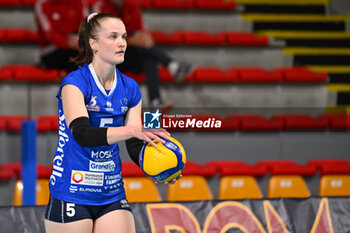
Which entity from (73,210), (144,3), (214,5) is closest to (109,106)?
(73,210)

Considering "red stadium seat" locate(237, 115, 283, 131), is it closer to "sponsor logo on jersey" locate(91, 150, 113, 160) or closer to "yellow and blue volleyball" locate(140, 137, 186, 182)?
"yellow and blue volleyball" locate(140, 137, 186, 182)

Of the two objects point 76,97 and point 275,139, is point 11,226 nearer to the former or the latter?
point 76,97

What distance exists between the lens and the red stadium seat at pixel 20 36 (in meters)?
7.37

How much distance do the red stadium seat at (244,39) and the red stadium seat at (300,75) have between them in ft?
Answer: 1.62

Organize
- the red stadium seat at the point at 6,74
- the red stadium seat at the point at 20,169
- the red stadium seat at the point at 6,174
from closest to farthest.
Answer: the red stadium seat at the point at 20,169 < the red stadium seat at the point at 6,174 < the red stadium seat at the point at 6,74

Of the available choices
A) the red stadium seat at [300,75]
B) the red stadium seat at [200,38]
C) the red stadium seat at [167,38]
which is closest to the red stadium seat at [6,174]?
the red stadium seat at [167,38]

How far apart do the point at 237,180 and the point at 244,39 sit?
3143mm

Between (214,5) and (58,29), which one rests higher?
(214,5)

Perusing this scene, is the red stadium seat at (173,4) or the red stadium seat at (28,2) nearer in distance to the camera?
the red stadium seat at (28,2)

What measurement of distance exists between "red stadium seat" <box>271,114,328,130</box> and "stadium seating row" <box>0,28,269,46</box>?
96.7 inches

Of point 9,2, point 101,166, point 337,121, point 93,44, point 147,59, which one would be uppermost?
point 9,2

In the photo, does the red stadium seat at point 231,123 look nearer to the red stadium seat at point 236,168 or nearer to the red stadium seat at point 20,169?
the red stadium seat at point 236,168

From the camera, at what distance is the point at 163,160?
292cm

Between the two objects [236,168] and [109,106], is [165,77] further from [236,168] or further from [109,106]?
[109,106]
